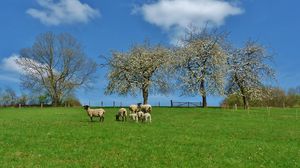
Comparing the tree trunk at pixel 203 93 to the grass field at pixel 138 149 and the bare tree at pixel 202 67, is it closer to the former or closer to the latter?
the bare tree at pixel 202 67

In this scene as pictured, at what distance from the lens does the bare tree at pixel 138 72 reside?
9019cm

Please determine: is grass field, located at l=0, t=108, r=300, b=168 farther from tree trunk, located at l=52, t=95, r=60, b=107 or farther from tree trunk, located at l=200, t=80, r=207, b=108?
tree trunk, located at l=52, t=95, r=60, b=107

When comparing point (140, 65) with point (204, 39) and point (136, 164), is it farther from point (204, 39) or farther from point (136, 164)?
point (136, 164)

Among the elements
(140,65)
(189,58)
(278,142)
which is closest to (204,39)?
(189,58)

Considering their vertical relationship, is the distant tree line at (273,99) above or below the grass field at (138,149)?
above

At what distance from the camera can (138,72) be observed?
91.3 metres

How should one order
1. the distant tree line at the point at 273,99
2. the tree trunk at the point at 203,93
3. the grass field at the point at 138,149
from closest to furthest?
the grass field at the point at 138,149, the tree trunk at the point at 203,93, the distant tree line at the point at 273,99

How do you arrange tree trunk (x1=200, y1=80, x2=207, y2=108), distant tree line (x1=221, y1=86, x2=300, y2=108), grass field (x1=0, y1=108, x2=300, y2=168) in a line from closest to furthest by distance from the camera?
1. grass field (x1=0, y1=108, x2=300, y2=168)
2. tree trunk (x1=200, y1=80, x2=207, y2=108)
3. distant tree line (x1=221, y1=86, x2=300, y2=108)

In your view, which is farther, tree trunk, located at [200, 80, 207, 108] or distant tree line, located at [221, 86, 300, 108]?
distant tree line, located at [221, 86, 300, 108]

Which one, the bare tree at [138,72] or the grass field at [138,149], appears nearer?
the grass field at [138,149]

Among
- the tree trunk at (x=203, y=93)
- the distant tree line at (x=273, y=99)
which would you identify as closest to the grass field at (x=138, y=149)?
the tree trunk at (x=203, y=93)

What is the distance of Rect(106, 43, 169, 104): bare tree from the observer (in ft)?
296

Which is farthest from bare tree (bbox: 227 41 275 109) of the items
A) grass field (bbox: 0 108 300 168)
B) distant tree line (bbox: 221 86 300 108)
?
grass field (bbox: 0 108 300 168)

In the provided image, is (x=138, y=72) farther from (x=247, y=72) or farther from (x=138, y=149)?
(x=138, y=149)
